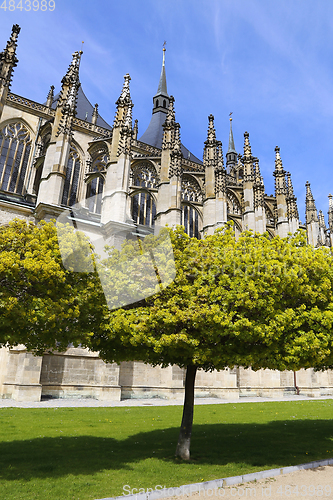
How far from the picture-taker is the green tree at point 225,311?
740cm

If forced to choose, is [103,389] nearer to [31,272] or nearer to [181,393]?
[181,393]

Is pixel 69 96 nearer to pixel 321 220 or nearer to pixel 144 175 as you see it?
pixel 144 175

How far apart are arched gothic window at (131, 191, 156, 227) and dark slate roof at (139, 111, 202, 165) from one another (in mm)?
9135

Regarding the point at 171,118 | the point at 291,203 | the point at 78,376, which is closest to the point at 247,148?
the point at 291,203

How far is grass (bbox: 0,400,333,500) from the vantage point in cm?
610

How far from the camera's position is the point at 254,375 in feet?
82.3

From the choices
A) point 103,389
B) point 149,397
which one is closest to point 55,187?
point 103,389

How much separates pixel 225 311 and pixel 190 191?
85.2 feet

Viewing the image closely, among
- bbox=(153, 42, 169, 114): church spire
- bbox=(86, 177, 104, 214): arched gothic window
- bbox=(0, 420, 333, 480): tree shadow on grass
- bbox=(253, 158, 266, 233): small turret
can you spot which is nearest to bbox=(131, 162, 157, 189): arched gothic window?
bbox=(86, 177, 104, 214): arched gothic window

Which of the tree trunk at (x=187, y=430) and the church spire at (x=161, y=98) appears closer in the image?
the tree trunk at (x=187, y=430)

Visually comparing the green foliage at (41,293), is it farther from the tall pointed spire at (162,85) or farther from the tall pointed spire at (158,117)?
the tall pointed spire at (162,85)

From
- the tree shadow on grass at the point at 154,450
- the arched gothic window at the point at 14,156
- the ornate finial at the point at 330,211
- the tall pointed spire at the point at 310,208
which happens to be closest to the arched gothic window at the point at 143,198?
the arched gothic window at the point at 14,156

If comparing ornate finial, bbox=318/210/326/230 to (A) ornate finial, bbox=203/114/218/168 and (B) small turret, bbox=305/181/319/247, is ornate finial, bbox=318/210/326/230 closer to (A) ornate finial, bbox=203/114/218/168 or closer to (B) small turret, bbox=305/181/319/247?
(B) small turret, bbox=305/181/319/247

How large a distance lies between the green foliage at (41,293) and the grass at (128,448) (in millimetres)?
2350
